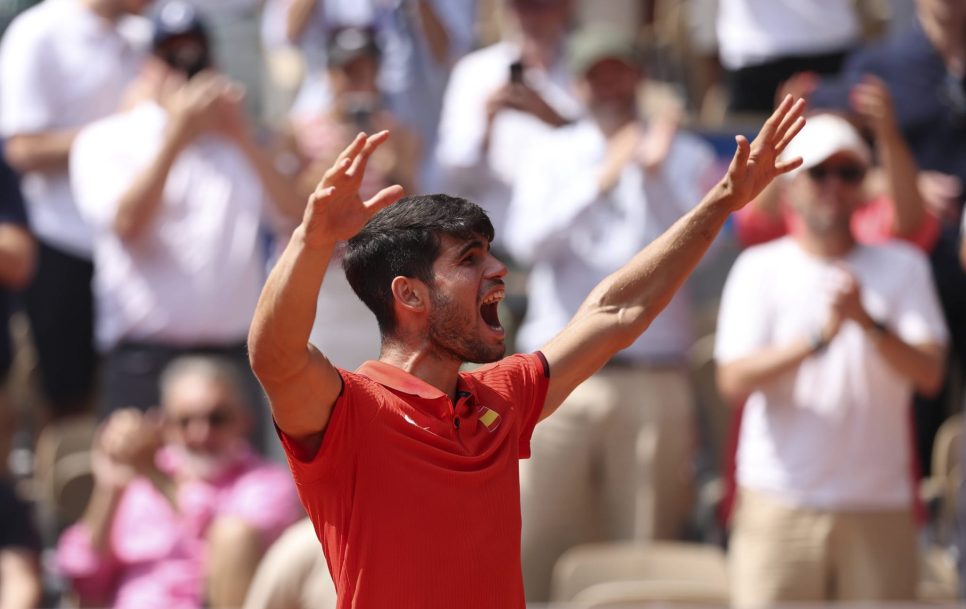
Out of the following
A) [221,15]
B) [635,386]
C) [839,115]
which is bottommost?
[635,386]

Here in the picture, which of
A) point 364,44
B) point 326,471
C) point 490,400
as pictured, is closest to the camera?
point 326,471

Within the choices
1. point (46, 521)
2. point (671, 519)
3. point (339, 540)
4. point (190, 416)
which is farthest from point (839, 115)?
point (339, 540)

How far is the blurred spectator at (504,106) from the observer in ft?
23.6

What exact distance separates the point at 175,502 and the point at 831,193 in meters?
2.61

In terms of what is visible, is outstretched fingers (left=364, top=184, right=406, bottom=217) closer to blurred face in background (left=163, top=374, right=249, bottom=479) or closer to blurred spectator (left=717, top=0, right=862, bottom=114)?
blurred face in background (left=163, top=374, right=249, bottom=479)

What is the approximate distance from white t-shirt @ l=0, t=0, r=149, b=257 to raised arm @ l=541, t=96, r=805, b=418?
4.10 metres

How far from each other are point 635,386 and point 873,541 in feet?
3.85

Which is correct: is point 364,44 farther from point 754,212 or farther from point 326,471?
point 326,471

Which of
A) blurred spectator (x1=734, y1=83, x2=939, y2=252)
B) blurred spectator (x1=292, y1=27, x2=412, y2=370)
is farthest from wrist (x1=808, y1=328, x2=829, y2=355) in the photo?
blurred spectator (x1=292, y1=27, x2=412, y2=370)

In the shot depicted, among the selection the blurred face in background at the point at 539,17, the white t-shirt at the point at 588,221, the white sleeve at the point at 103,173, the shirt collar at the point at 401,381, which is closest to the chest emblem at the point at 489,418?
the shirt collar at the point at 401,381

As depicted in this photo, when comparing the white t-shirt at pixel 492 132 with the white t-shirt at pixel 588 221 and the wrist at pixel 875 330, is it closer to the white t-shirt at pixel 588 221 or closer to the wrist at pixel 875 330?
the white t-shirt at pixel 588 221

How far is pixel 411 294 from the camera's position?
3188 millimetres

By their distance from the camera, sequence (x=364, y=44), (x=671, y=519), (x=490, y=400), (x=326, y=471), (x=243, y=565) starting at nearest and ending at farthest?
(x=326, y=471) < (x=490, y=400) < (x=243, y=565) < (x=671, y=519) < (x=364, y=44)

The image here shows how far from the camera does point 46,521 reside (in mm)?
6844
